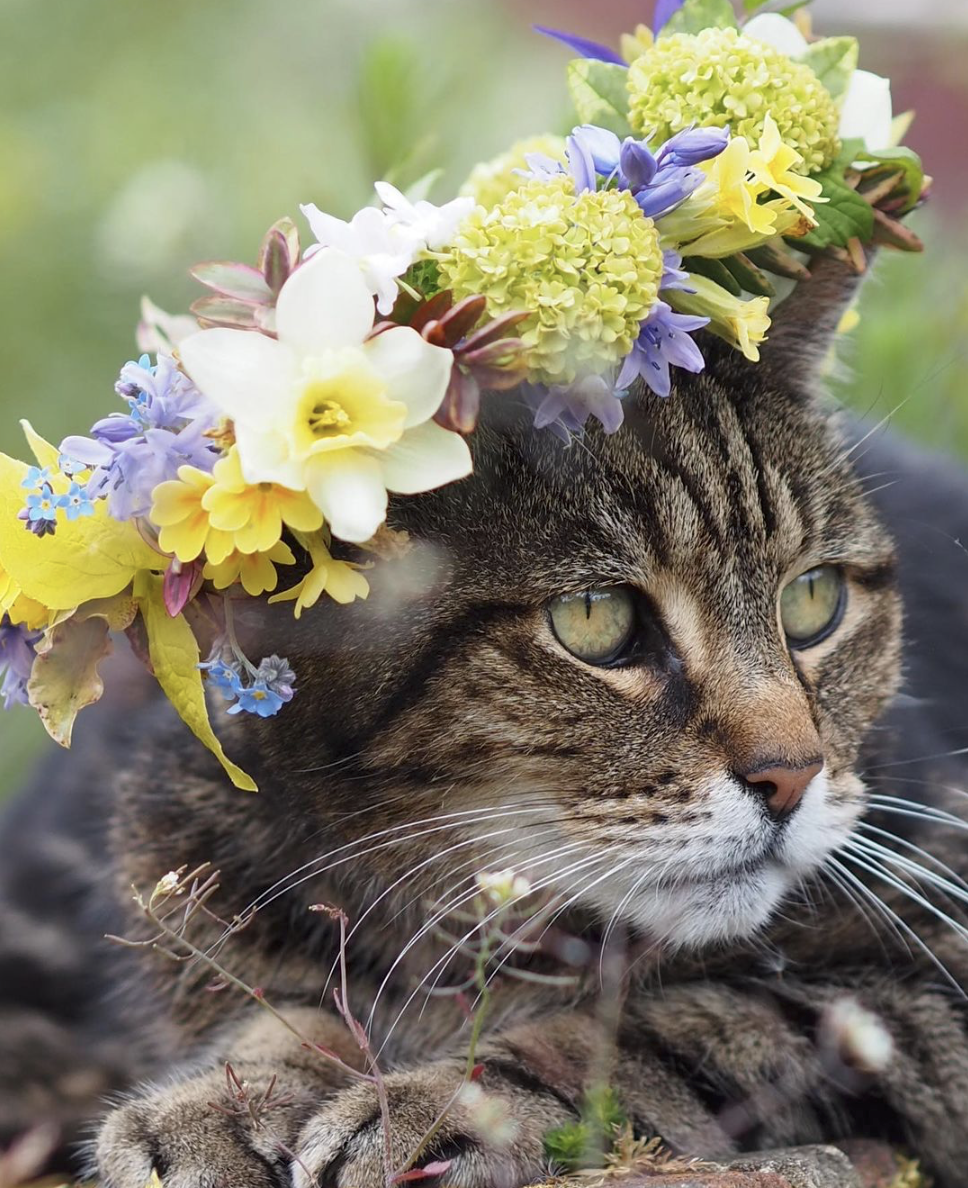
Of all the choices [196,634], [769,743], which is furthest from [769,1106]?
[196,634]

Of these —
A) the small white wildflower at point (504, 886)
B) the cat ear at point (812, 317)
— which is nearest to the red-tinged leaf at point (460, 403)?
the small white wildflower at point (504, 886)

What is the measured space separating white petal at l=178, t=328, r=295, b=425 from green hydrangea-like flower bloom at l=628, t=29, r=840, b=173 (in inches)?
17.4

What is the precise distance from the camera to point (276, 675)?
1.12m

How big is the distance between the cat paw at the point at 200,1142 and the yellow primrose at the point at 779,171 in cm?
89

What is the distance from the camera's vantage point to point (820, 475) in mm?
1380

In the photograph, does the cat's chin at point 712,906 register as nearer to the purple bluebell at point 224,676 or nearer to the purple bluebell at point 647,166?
the purple bluebell at point 224,676

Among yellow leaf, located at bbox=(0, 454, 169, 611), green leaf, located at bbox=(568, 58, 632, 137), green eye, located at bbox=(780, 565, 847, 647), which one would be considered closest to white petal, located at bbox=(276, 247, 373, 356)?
yellow leaf, located at bbox=(0, 454, 169, 611)

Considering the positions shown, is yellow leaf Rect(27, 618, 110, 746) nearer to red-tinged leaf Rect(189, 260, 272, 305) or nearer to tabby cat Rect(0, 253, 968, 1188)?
tabby cat Rect(0, 253, 968, 1188)

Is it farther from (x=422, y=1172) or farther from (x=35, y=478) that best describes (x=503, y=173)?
(x=422, y=1172)

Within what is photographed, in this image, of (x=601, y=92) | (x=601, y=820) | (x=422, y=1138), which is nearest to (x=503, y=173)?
(x=601, y=92)

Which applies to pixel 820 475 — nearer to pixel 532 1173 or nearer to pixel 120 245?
pixel 532 1173

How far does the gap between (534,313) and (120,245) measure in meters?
2.02

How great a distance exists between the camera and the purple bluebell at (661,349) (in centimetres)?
113

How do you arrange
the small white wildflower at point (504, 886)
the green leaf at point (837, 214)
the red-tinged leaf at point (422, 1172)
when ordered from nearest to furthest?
the small white wildflower at point (504, 886)
the red-tinged leaf at point (422, 1172)
the green leaf at point (837, 214)
